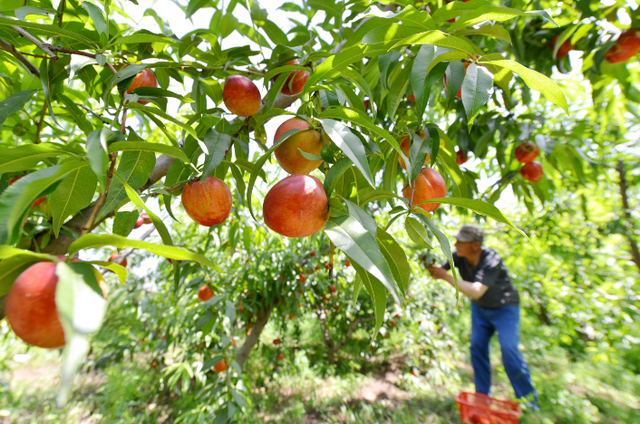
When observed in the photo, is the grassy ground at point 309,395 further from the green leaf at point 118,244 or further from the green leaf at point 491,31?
the green leaf at point 118,244

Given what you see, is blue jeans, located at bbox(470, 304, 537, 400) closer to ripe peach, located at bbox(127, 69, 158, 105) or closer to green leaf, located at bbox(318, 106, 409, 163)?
green leaf, located at bbox(318, 106, 409, 163)

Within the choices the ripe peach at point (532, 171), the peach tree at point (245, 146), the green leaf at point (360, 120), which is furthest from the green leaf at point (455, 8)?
the ripe peach at point (532, 171)

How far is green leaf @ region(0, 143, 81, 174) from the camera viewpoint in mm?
358

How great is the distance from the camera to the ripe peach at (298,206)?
42 centimetres

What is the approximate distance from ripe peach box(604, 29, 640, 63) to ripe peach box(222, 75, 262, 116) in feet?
4.95

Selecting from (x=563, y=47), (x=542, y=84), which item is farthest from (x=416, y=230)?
(x=563, y=47)

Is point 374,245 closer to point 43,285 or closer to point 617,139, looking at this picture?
point 43,285

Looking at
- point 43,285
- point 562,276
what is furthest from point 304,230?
point 562,276

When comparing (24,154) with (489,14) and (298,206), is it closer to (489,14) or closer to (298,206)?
(298,206)

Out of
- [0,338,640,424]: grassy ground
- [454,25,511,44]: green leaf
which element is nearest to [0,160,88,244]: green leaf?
[454,25,511,44]: green leaf

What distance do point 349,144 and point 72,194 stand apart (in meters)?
0.41

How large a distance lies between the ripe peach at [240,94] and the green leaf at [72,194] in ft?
1.22

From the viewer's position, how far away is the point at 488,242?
254 inches

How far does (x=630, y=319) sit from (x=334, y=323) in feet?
9.80
